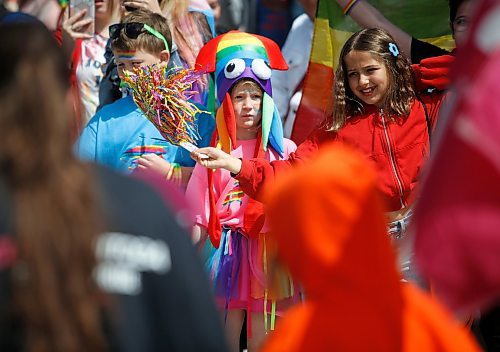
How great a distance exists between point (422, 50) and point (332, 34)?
76 centimetres

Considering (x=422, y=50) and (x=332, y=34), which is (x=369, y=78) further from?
(x=332, y=34)

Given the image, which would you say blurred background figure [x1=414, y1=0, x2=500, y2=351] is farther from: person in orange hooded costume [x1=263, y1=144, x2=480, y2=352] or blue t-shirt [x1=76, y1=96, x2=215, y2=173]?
blue t-shirt [x1=76, y1=96, x2=215, y2=173]

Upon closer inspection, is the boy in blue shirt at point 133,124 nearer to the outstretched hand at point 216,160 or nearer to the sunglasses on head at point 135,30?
the sunglasses on head at point 135,30

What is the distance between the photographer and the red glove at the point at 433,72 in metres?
4.80

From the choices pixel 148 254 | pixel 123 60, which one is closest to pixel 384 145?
pixel 123 60

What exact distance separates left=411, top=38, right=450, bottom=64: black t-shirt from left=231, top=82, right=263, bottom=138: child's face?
2.72ft

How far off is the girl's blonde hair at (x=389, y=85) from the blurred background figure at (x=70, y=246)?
2608 millimetres

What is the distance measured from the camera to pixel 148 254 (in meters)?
2.20

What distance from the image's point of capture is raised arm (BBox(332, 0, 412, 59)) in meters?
5.25

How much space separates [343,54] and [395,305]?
2550 mm

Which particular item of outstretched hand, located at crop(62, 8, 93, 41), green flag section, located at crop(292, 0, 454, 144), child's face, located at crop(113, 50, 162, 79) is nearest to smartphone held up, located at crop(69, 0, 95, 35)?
outstretched hand, located at crop(62, 8, 93, 41)

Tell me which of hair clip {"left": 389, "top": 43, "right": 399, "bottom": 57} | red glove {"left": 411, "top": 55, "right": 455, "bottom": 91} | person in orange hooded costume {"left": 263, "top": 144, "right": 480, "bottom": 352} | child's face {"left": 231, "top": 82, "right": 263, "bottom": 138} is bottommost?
person in orange hooded costume {"left": 263, "top": 144, "right": 480, "bottom": 352}

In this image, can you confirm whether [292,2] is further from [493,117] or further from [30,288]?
[30,288]

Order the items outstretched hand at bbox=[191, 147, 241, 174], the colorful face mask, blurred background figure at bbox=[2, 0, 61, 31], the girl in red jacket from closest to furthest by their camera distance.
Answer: outstretched hand at bbox=[191, 147, 241, 174], the girl in red jacket, the colorful face mask, blurred background figure at bbox=[2, 0, 61, 31]
